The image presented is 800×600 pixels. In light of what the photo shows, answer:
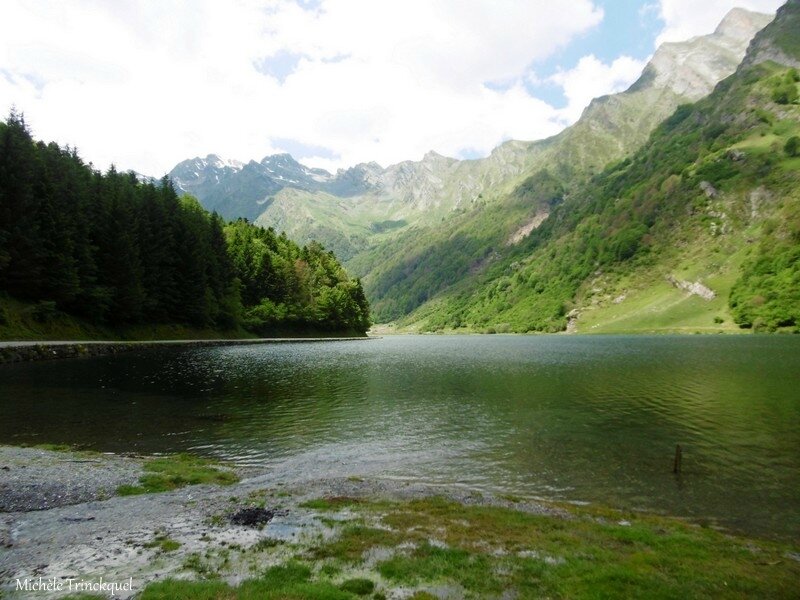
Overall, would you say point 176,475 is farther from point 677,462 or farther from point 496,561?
point 677,462

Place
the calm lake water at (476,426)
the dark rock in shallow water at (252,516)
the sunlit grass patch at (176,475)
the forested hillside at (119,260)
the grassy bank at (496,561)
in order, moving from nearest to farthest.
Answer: the grassy bank at (496,561), the dark rock in shallow water at (252,516), the sunlit grass patch at (176,475), the calm lake water at (476,426), the forested hillside at (119,260)

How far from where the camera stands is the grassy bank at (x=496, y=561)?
11164 millimetres

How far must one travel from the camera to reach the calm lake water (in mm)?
23203

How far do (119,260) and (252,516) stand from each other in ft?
294

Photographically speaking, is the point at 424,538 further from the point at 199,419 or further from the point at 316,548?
the point at 199,419

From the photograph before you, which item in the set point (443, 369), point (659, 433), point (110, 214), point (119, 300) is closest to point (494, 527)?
point (659, 433)

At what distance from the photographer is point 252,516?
16.6 m

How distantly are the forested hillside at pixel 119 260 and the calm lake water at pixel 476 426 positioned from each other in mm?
22044

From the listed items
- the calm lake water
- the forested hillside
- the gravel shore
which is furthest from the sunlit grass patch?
the forested hillside

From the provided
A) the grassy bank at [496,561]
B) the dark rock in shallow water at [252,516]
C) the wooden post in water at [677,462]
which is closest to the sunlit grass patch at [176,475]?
the dark rock in shallow water at [252,516]

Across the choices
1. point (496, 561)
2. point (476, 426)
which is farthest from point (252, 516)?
point (476, 426)

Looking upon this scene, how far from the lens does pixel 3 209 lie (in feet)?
232

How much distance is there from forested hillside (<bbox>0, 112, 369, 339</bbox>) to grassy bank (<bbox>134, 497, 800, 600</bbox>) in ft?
251

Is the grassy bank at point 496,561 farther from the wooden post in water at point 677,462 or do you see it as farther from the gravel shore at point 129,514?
the wooden post in water at point 677,462
